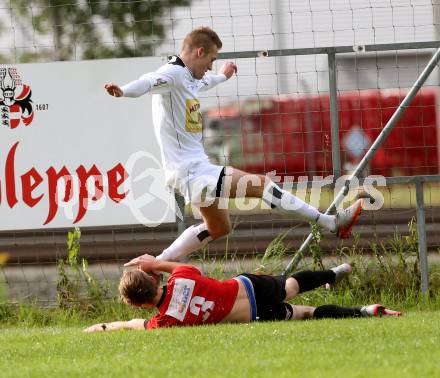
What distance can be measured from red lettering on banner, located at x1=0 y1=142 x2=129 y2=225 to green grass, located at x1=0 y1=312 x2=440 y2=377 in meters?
1.93

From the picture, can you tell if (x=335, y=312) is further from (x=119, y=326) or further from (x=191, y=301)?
(x=119, y=326)

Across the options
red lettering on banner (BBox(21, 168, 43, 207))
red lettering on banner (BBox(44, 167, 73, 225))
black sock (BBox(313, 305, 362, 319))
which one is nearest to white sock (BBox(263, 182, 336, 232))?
black sock (BBox(313, 305, 362, 319))

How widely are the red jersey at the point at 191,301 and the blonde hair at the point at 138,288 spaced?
0.36ft

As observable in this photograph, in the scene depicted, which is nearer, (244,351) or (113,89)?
(244,351)

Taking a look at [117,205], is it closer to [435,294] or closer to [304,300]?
[304,300]

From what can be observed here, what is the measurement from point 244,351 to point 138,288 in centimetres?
170

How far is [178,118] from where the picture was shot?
9305mm

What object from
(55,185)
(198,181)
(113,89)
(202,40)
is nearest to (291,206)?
(198,181)

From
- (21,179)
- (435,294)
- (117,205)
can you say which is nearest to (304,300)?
(435,294)

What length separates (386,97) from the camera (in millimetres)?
11953

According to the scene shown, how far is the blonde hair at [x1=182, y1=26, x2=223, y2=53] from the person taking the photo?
9398 mm

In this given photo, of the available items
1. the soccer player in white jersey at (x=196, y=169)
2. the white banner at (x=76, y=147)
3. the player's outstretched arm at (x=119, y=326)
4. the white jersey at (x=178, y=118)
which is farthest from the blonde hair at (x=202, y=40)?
the player's outstretched arm at (x=119, y=326)

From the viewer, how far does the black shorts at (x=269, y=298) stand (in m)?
8.64

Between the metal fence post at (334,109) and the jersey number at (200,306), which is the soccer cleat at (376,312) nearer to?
the jersey number at (200,306)
